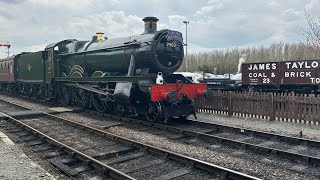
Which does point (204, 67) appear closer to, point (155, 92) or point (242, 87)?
point (242, 87)

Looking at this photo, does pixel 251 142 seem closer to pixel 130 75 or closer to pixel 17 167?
pixel 130 75

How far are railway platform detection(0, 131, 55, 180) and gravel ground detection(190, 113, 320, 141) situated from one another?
6853mm

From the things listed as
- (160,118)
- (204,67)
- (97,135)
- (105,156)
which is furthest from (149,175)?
(204,67)

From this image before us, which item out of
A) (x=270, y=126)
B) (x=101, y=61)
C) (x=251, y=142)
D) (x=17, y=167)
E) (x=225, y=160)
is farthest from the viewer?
(x=101, y=61)

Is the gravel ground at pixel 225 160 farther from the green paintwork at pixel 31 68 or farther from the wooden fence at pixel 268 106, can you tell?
the green paintwork at pixel 31 68

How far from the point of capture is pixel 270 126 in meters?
10.6

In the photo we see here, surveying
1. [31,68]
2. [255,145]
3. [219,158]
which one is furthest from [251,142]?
[31,68]

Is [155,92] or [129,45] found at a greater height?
[129,45]

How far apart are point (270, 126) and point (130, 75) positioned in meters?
5.09

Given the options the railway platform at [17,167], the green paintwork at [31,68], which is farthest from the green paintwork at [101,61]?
the railway platform at [17,167]

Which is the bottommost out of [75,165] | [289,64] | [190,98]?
[75,165]

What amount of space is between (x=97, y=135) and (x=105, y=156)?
2331mm

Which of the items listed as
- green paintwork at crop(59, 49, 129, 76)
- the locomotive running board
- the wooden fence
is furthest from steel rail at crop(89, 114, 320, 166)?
the wooden fence

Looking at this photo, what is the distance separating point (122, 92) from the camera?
10594mm
